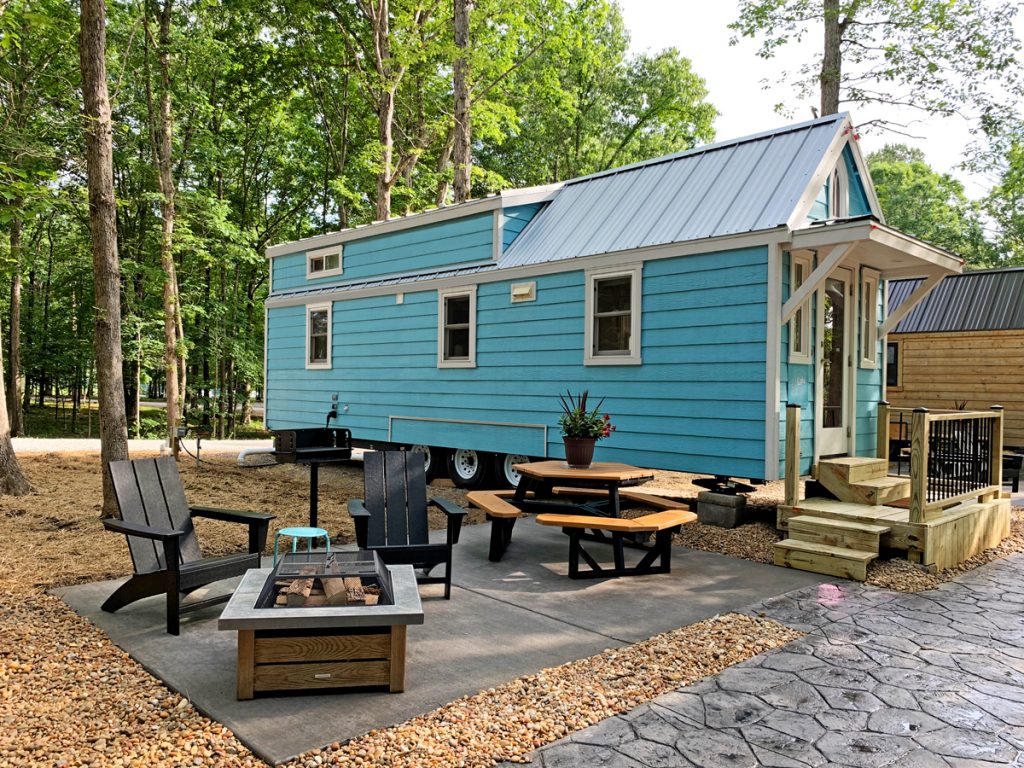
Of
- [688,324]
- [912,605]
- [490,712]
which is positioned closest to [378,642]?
[490,712]

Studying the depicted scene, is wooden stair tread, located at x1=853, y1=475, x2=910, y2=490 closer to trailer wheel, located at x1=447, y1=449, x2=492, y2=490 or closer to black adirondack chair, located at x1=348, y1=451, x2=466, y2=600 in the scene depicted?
black adirondack chair, located at x1=348, y1=451, x2=466, y2=600

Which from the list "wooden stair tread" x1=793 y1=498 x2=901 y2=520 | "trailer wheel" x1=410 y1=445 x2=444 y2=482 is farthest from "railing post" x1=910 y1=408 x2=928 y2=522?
"trailer wheel" x1=410 y1=445 x2=444 y2=482

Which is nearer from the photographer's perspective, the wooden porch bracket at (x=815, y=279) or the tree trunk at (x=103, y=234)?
the wooden porch bracket at (x=815, y=279)

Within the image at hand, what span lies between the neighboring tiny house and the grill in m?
12.1

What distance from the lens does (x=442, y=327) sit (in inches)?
373

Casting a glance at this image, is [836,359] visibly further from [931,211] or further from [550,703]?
[931,211]

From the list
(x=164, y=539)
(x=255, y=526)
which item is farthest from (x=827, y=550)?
(x=164, y=539)

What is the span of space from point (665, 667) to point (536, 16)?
14.9 m

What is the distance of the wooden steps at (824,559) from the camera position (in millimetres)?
5102

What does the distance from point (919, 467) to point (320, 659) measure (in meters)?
4.57

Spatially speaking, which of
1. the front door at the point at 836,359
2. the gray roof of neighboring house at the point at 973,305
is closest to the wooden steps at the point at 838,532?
the front door at the point at 836,359

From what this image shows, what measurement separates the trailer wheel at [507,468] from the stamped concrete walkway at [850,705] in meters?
4.80

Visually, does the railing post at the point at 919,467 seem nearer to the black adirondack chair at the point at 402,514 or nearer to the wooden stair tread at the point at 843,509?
the wooden stair tread at the point at 843,509

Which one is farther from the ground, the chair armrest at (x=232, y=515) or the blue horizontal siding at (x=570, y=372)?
the blue horizontal siding at (x=570, y=372)
